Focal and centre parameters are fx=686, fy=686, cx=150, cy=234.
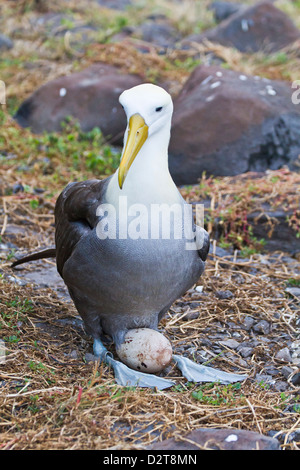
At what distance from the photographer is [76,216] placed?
11.7 feet

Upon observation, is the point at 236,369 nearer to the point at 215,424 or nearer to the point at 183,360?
the point at 183,360

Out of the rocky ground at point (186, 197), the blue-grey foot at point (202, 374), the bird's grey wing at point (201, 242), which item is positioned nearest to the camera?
the rocky ground at point (186, 197)

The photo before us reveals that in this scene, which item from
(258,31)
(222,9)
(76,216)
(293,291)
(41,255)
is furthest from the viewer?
(222,9)

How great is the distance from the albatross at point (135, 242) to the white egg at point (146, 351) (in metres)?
0.05

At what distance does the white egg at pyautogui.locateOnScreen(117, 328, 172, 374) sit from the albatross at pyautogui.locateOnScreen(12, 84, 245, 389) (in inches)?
2.1

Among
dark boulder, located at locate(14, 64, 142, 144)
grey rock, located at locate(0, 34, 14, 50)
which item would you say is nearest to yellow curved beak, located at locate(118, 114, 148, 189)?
dark boulder, located at locate(14, 64, 142, 144)

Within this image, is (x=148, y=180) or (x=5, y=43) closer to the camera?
(x=148, y=180)

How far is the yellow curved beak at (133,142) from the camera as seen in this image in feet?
10.3

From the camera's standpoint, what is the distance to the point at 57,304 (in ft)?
13.8

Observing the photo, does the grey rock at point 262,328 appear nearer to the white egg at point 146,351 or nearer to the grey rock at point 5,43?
the white egg at point 146,351

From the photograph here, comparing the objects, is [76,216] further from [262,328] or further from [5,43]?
[5,43]

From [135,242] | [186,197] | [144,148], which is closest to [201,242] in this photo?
[135,242]

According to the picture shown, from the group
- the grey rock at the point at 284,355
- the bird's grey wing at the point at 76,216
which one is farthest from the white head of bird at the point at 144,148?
Result: the grey rock at the point at 284,355

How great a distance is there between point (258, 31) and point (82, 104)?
3.25 meters
